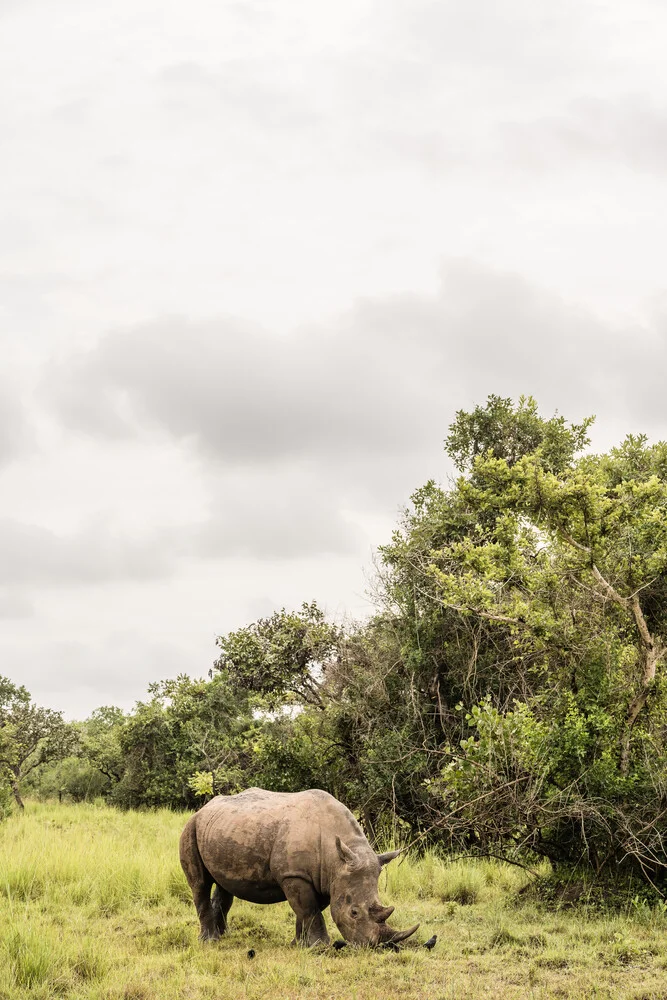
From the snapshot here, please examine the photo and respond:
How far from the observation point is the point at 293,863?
8.37 meters

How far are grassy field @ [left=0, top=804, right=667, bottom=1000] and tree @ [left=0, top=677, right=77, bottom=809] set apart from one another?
13.2 m

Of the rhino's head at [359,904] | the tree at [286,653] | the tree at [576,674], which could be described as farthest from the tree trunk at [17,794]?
the rhino's head at [359,904]

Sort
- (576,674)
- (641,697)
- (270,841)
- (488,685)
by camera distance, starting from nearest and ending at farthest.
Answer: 1. (270,841)
2. (641,697)
3. (576,674)
4. (488,685)

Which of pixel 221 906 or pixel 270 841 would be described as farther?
pixel 221 906

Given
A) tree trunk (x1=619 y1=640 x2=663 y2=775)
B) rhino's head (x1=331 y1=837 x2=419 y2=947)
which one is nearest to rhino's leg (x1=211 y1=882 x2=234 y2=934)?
rhino's head (x1=331 y1=837 x2=419 y2=947)

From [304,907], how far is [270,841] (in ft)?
2.29

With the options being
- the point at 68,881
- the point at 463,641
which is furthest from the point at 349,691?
the point at 68,881

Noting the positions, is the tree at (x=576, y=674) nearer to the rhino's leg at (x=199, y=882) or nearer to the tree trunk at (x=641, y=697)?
the tree trunk at (x=641, y=697)

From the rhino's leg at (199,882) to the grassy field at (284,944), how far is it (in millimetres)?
214

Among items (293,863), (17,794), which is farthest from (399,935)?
(17,794)

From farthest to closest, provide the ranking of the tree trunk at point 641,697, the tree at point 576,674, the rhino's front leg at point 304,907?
the tree trunk at point 641,697, the tree at point 576,674, the rhino's front leg at point 304,907

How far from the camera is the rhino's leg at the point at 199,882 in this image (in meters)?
8.94

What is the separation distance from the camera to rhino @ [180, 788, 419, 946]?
8.19 m

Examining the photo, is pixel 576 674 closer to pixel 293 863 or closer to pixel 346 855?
pixel 346 855
